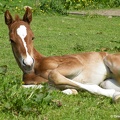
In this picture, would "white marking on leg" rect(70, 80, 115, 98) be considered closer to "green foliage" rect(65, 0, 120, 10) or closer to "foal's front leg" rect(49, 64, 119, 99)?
"foal's front leg" rect(49, 64, 119, 99)

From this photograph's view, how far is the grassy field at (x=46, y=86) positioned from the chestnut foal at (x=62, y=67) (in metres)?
0.21

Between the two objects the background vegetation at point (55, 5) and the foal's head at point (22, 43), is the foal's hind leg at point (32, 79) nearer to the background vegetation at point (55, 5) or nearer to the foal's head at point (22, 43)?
the foal's head at point (22, 43)

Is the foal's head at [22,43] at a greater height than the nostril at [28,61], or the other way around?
the foal's head at [22,43]

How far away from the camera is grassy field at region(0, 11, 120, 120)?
18.5ft

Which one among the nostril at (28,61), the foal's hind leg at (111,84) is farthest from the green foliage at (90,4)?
the nostril at (28,61)

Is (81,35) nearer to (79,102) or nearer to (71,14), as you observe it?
(71,14)

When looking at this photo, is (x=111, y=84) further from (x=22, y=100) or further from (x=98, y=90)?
(x=22, y=100)

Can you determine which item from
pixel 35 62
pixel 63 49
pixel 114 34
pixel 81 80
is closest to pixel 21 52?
pixel 35 62

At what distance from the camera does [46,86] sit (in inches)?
246

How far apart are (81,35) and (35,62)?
8.01 meters

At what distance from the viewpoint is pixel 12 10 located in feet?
72.5

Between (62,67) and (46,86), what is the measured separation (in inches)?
49.4

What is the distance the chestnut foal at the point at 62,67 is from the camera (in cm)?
723

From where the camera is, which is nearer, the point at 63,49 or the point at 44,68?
the point at 44,68
